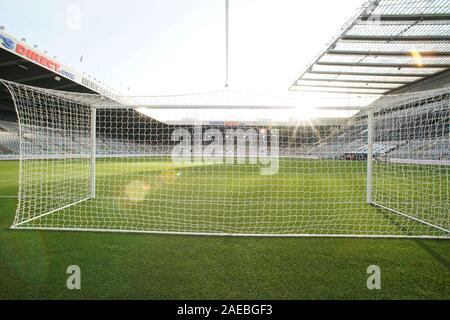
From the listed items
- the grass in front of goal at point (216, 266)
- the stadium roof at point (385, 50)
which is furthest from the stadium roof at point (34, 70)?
the stadium roof at point (385, 50)

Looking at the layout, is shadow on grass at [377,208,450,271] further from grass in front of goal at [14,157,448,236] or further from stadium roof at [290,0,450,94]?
stadium roof at [290,0,450,94]

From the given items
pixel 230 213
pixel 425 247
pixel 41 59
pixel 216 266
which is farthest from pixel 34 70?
pixel 425 247

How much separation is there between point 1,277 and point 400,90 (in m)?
A: 26.7

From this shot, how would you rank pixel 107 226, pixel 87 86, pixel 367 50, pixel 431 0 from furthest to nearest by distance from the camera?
1. pixel 87 86
2. pixel 367 50
3. pixel 431 0
4. pixel 107 226

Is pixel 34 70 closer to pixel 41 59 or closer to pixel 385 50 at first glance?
pixel 41 59

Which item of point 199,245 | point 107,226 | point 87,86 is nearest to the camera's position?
point 199,245

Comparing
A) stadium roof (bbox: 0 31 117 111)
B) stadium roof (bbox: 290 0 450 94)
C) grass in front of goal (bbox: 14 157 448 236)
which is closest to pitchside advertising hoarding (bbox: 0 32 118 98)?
stadium roof (bbox: 0 31 117 111)

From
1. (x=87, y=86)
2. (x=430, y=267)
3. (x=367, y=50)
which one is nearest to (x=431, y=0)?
(x=367, y=50)

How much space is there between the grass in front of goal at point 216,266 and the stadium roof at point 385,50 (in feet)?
33.9

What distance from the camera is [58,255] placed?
2.62 m

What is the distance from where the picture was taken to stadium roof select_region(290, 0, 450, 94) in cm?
1030

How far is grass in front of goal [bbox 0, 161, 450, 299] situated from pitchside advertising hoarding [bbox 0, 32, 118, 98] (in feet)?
26.5
